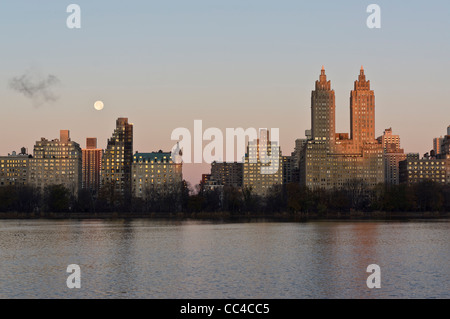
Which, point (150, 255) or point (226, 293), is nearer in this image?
point (226, 293)

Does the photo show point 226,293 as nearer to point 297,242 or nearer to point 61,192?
point 297,242

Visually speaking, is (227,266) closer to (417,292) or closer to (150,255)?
(150,255)

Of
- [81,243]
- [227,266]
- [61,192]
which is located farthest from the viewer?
[61,192]

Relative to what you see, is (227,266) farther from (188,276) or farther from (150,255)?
(150,255)

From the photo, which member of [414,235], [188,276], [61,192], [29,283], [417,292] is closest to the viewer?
[417,292]

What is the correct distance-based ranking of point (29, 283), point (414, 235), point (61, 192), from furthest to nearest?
1. point (61, 192)
2. point (414, 235)
3. point (29, 283)

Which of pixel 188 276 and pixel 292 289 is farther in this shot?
pixel 188 276

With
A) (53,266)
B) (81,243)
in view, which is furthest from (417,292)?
(81,243)

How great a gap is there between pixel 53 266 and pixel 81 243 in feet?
79.6

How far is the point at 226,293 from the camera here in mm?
42406
